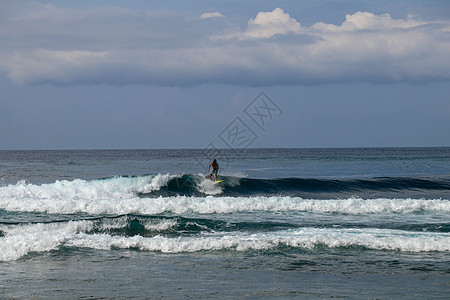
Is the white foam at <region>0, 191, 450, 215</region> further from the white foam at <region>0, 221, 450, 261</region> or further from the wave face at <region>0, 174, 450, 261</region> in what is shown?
the white foam at <region>0, 221, 450, 261</region>

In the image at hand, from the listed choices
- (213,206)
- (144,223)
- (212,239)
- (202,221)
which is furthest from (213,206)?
(212,239)

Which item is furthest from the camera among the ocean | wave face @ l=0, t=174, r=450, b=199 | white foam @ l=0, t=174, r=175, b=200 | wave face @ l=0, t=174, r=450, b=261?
wave face @ l=0, t=174, r=450, b=199

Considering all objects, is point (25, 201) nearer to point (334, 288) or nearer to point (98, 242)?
point (98, 242)

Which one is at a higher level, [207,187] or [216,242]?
[216,242]

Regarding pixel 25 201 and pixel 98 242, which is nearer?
pixel 98 242

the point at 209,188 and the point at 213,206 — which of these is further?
the point at 209,188

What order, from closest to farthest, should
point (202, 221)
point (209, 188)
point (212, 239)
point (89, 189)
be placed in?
point (212, 239) → point (202, 221) → point (89, 189) → point (209, 188)

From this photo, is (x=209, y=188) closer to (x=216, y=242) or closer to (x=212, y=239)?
(x=212, y=239)

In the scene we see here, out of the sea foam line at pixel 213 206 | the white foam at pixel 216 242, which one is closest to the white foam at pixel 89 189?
the sea foam line at pixel 213 206

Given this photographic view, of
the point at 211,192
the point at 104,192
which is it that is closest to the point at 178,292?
the point at 104,192

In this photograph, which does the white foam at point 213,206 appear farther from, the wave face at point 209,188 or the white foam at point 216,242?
the white foam at point 216,242

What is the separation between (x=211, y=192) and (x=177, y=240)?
50.2 ft

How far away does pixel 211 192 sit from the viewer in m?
28.1

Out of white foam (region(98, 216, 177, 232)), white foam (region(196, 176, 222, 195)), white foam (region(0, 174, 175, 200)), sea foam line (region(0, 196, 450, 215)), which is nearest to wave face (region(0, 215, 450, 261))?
white foam (region(98, 216, 177, 232))
